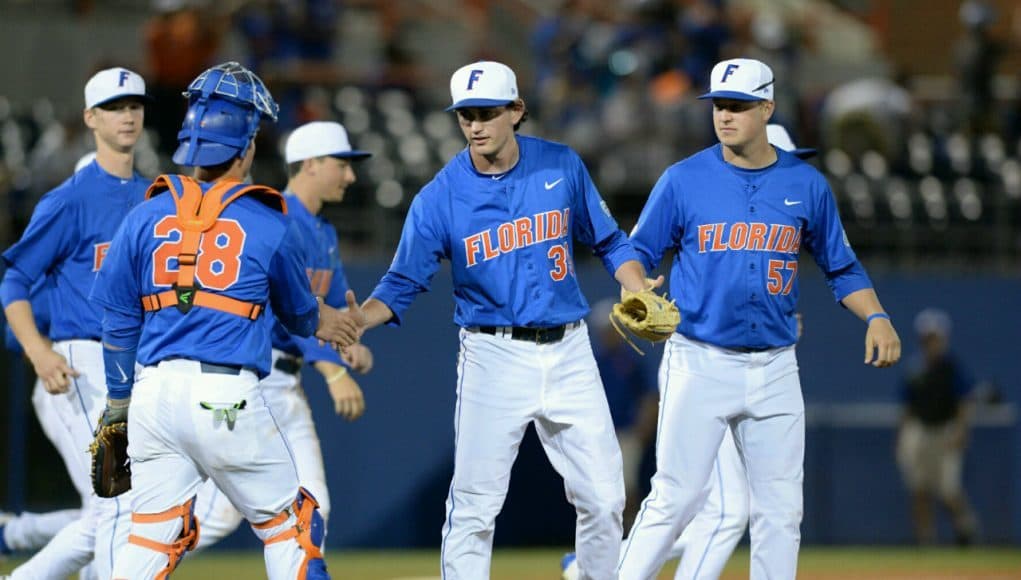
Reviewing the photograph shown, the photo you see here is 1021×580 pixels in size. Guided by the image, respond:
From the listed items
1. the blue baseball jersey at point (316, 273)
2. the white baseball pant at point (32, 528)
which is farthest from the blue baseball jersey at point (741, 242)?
the white baseball pant at point (32, 528)

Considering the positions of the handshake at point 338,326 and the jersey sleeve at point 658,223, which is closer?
the handshake at point 338,326

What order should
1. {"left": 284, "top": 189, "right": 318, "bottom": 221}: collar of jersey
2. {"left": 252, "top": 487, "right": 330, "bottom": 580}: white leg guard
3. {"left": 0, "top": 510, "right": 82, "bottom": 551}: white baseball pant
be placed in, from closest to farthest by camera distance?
1. {"left": 252, "top": 487, "right": 330, "bottom": 580}: white leg guard
2. {"left": 284, "top": 189, "right": 318, "bottom": 221}: collar of jersey
3. {"left": 0, "top": 510, "right": 82, "bottom": 551}: white baseball pant

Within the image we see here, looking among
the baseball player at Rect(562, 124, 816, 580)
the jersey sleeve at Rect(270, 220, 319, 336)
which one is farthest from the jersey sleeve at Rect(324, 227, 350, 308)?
the jersey sleeve at Rect(270, 220, 319, 336)

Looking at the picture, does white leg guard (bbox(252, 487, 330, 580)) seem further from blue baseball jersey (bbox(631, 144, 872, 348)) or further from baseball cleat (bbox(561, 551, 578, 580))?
blue baseball jersey (bbox(631, 144, 872, 348))

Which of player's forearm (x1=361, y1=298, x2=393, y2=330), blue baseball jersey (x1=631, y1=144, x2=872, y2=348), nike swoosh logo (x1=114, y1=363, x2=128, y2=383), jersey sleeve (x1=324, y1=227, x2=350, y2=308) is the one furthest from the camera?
jersey sleeve (x1=324, y1=227, x2=350, y2=308)

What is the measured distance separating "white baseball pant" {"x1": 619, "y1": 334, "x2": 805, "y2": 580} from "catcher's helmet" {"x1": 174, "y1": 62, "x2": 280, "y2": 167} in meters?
2.15

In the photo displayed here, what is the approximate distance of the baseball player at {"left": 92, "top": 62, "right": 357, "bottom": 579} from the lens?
5.29 metres

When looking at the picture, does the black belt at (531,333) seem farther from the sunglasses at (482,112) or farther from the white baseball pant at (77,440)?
the white baseball pant at (77,440)

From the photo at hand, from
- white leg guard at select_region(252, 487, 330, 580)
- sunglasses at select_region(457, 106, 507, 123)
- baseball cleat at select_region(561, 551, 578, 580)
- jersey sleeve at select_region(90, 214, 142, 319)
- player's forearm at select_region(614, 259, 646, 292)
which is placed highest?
sunglasses at select_region(457, 106, 507, 123)

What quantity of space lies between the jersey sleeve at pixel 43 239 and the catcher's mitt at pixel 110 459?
1399 millimetres

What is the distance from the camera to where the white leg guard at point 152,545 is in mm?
5328

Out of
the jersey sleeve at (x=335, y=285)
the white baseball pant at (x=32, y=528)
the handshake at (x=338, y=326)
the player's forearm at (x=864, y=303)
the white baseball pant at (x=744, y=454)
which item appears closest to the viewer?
the handshake at (x=338, y=326)

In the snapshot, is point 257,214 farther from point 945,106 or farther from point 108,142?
point 945,106

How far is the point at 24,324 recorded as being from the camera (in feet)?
22.1
